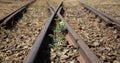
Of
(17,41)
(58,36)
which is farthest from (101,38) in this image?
(17,41)

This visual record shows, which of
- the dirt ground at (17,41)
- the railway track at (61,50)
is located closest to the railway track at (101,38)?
the railway track at (61,50)

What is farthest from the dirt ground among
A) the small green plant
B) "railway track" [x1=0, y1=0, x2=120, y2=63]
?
the small green plant

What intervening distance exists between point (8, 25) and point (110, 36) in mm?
2890

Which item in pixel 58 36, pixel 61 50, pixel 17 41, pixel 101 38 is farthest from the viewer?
pixel 58 36

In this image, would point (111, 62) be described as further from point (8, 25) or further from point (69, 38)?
point (8, 25)

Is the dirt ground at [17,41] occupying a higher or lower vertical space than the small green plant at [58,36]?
higher

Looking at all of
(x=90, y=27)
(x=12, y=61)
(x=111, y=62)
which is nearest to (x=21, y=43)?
(x=12, y=61)

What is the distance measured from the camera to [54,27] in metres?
6.00

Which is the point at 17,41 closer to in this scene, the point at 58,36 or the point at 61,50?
the point at 58,36

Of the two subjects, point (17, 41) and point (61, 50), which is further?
point (17, 41)

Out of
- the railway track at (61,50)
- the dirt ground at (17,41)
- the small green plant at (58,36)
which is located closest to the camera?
the railway track at (61,50)

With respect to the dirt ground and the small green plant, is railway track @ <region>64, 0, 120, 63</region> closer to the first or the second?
the small green plant

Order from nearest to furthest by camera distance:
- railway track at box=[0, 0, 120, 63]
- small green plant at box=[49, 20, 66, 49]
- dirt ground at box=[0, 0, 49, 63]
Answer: railway track at box=[0, 0, 120, 63] → dirt ground at box=[0, 0, 49, 63] → small green plant at box=[49, 20, 66, 49]

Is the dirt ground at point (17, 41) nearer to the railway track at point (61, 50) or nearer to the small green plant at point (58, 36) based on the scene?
the railway track at point (61, 50)
